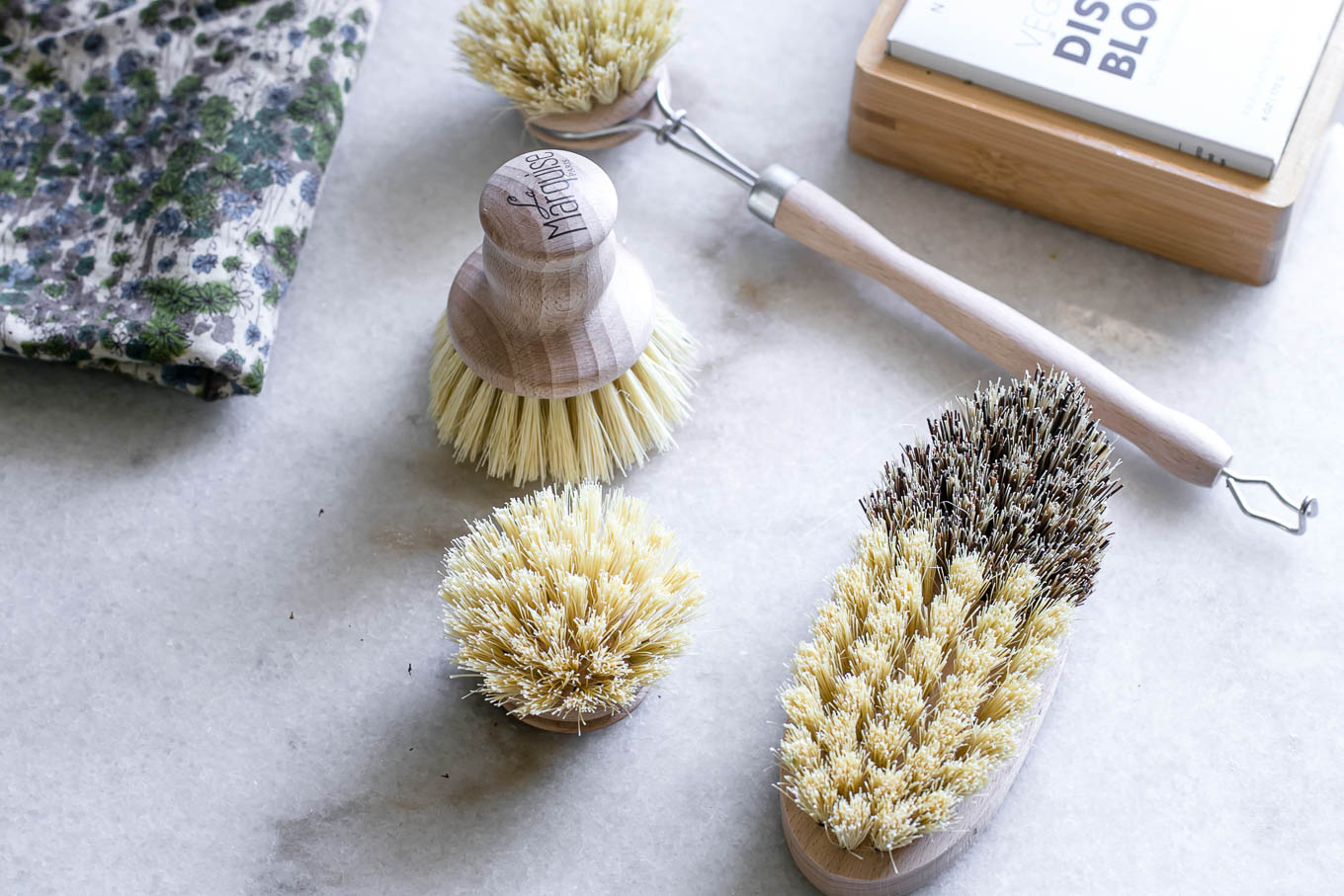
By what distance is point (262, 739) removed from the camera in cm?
82

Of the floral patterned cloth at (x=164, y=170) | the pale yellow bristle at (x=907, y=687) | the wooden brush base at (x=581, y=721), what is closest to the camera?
the pale yellow bristle at (x=907, y=687)

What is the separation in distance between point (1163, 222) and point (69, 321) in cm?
83

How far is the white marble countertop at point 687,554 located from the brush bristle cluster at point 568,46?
0.09 metres

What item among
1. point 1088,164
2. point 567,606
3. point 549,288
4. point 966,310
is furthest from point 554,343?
point 1088,164

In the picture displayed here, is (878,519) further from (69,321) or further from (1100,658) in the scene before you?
(69,321)

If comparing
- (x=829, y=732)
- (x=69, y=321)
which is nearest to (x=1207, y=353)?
(x=829, y=732)

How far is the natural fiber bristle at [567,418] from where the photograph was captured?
86 centimetres

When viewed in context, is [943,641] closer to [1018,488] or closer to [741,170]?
[1018,488]

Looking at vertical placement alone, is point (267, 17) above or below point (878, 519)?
above

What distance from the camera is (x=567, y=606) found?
0.74 m

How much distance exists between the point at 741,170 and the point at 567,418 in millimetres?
268

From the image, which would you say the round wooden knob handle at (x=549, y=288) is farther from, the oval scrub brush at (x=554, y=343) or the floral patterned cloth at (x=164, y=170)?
the floral patterned cloth at (x=164, y=170)

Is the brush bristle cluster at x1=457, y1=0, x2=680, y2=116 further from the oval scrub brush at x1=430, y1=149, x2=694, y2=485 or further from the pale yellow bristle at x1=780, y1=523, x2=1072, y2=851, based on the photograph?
the pale yellow bristle at x1=780, y1=523, x2=1072, y2=851


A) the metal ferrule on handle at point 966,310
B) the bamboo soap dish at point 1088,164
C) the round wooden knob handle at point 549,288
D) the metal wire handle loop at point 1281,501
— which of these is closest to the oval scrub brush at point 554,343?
the round wooden knob handle at point 549,288
